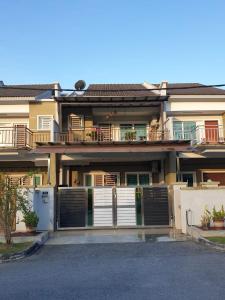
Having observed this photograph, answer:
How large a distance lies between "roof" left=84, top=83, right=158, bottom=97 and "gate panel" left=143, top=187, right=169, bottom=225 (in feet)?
25.3

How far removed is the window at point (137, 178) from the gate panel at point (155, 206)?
248 inches

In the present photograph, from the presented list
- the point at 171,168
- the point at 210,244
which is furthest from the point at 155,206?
the point at 210,244

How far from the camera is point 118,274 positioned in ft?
25.5

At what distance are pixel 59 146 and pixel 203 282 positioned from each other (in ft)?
42.2

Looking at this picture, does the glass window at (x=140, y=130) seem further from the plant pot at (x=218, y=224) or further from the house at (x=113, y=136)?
the plant pot at (x=218, y=224)

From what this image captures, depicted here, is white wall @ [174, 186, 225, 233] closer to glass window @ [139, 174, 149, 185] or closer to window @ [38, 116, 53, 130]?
glass window @ [139, 174, 149, 185]

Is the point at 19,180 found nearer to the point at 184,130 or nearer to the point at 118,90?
the point at 118,90

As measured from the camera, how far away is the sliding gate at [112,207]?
53.9 feet

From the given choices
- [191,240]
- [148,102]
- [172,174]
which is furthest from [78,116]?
[191,240]

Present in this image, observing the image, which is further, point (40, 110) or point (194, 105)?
point (194, 105)

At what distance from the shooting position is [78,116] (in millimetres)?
22828

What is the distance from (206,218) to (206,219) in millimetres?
78

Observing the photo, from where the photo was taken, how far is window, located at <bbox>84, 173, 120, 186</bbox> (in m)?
22.9

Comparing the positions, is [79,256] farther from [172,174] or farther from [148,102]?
[148,102]
